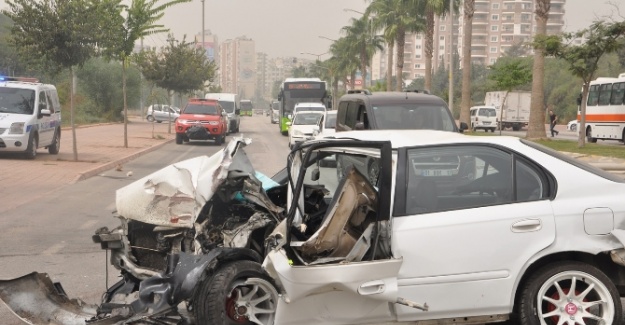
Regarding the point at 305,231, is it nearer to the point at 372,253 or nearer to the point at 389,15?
the point at 372,253

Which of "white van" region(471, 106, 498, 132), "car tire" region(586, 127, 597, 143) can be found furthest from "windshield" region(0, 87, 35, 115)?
"white van" region(471, 106, 498, 132)

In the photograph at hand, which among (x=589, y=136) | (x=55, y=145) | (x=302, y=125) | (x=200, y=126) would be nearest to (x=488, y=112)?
(x=589, y=136)

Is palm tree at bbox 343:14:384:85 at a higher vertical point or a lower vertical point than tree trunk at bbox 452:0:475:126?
higher

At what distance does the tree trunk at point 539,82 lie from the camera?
1215 inches

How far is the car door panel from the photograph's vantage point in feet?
16.7

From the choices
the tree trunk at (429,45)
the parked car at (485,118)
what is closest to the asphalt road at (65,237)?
the tree trunk at (429,45)

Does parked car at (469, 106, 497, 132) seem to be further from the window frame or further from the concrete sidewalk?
the window frame

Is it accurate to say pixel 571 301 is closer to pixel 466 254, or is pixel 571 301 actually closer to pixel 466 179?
pixel 466 254

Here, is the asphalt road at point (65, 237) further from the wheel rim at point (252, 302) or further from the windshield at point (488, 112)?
the windshield at point (488, 112)

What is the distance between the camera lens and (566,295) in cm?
524

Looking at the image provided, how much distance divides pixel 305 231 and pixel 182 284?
0.91 meters

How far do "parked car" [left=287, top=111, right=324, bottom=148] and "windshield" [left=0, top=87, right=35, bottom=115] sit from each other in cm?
1097

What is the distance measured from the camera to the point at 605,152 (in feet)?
89.1

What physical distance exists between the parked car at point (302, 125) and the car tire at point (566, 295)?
24.1 metres
